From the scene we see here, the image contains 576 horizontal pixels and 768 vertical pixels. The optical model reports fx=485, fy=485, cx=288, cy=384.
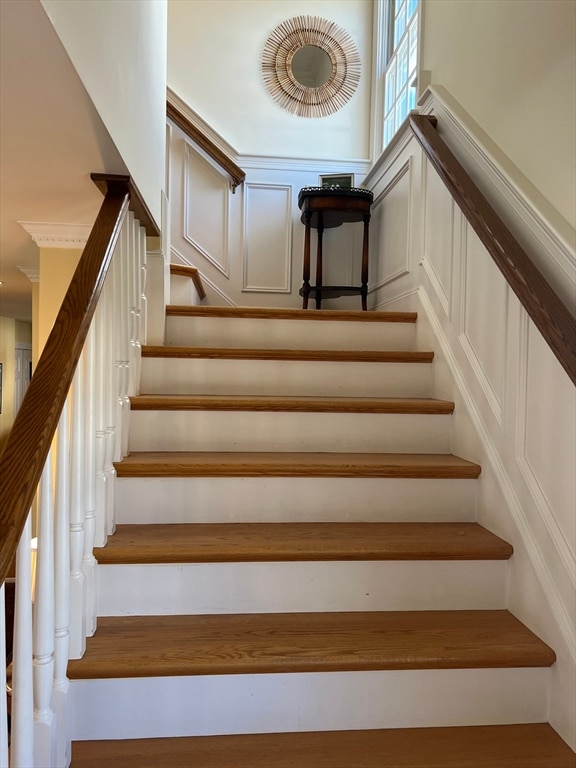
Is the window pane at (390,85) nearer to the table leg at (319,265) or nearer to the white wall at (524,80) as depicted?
the table leg at (319,265)

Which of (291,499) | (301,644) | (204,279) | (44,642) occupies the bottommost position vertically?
(301,644)

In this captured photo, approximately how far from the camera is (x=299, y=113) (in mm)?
3496

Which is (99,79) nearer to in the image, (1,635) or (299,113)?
(1,635)

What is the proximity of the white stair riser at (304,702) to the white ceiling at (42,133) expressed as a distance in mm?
1287

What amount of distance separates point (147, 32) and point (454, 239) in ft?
4.38

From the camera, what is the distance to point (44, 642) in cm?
92

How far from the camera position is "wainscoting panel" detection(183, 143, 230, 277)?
3.32m

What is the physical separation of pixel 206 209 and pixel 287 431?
7.39ft

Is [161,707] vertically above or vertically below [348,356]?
below

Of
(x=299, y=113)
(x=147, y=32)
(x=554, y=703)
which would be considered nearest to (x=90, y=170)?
(x=147, y=32)

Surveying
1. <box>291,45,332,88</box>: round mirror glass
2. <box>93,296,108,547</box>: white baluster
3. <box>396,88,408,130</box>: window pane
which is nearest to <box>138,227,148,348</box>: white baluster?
<box>93,296,108,547</box>: white baluster

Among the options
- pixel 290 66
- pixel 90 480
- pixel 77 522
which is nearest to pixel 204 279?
pixel 290 66

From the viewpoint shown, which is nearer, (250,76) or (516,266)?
(516,266)

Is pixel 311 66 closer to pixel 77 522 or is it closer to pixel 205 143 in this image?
pixel 205 143
